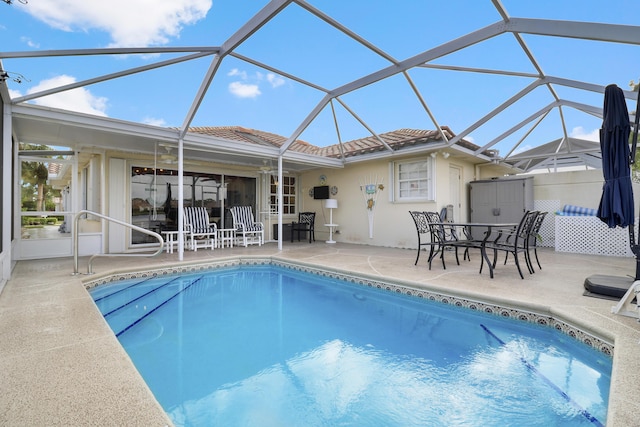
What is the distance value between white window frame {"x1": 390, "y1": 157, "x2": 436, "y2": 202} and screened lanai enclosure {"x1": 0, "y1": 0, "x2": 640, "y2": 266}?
2.07 feet

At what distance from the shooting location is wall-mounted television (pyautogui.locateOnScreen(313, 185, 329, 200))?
32.4 ft

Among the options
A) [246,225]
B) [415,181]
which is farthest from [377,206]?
[246,225]

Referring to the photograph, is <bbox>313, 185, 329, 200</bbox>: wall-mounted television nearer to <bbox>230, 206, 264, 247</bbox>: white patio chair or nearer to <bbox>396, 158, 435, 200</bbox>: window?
<bbox>230, 206, 264, 247</bbox>: white patio chair

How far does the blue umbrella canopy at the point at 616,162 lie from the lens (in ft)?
9.95

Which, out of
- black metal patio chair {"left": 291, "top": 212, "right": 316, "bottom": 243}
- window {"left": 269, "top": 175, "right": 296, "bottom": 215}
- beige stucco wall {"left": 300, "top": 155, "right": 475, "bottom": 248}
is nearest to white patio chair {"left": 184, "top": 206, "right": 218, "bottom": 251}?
black metal patio chair {"left": 291, "top": 212, "right": 316, "bottom": 243}

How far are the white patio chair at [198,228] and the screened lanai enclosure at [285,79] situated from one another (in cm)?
112

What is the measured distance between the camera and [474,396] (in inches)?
80.1

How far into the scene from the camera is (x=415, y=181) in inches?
313

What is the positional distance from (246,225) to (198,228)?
141cm

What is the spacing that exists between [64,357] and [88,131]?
16.6 ft

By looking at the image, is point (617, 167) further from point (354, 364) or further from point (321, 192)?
point (321, 192)

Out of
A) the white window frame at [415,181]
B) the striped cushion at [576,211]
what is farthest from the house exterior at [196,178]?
the striped cushion at [576,211]

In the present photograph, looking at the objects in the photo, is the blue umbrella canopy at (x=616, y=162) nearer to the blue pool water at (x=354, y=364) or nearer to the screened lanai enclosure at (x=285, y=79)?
the screened lanai enclosure at (x=285, y=79)

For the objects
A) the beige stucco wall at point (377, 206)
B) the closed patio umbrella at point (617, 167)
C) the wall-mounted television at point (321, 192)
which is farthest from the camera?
the wall-mounted television at point (321, 192)
